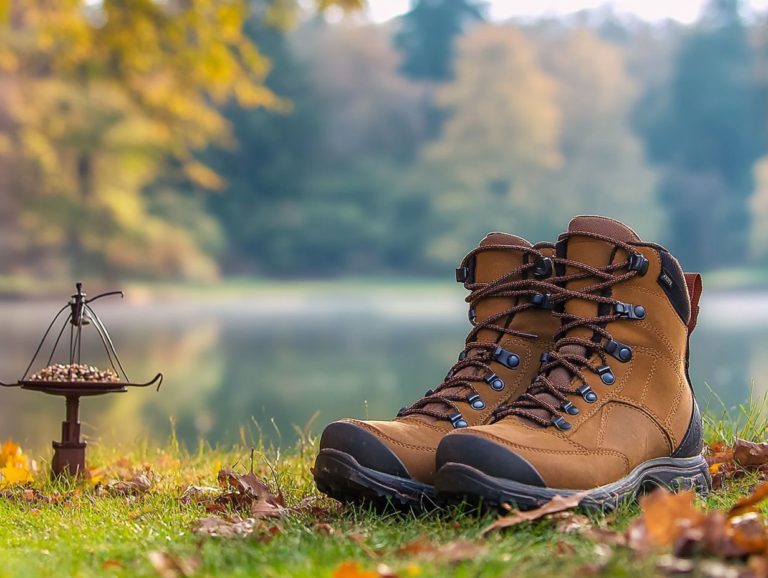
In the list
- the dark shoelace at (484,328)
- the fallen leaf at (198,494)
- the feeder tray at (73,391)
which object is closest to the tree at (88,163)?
the feeder tray at (73,391)

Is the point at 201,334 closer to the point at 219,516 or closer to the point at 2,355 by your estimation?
the point at 2,355

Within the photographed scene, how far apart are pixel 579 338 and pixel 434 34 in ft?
135

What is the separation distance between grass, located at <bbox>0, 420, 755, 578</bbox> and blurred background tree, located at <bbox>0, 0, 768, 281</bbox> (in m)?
25.7

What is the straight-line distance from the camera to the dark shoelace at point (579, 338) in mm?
1609

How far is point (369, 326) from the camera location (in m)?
26.6

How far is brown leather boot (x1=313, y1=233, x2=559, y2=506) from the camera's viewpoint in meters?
1.57

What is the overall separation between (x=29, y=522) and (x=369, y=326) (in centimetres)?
2489

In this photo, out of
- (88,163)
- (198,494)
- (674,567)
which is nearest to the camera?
(674,567)

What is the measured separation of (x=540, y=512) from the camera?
1397mm

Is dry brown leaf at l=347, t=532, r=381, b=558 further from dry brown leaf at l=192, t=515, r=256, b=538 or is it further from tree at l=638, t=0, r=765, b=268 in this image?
tree at l=638, t=0, r=765, b=268

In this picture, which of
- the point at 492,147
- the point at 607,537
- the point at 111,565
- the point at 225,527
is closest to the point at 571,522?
the point at 607,537

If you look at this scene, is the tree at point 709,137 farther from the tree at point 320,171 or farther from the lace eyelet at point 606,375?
the lace eyelet at point 606,375

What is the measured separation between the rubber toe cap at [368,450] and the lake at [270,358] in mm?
1375

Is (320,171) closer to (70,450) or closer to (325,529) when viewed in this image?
(70,450)
